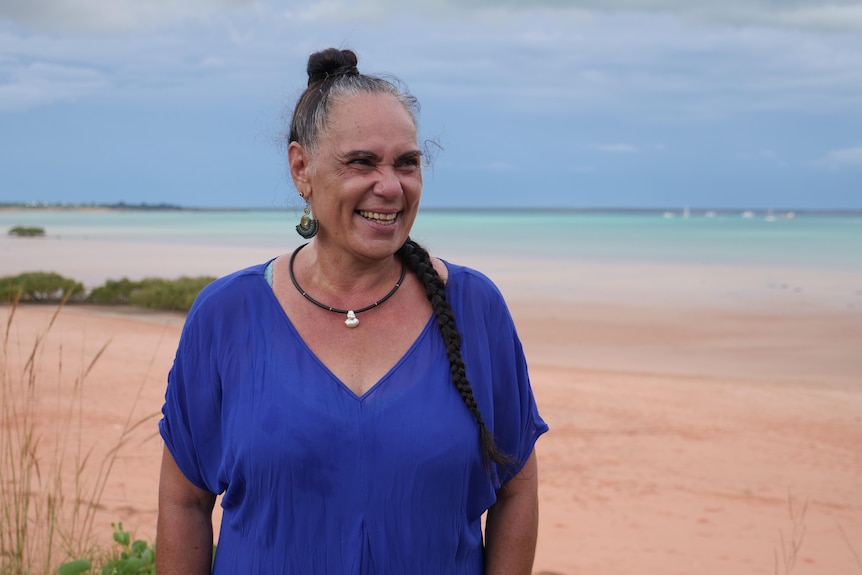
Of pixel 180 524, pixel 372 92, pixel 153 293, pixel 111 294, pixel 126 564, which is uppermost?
pixel 372 92

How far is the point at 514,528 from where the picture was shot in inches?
85.0

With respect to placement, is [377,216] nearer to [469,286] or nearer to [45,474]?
[469,286]

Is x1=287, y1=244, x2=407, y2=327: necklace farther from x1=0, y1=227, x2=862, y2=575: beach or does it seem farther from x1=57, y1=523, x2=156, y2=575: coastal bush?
x1=0, y1=227, x2=862, y2=575: beach

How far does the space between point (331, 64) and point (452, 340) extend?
70 cm

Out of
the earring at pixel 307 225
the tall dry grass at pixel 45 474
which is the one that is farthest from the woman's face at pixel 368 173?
the tall dry grass at pixel 45 474

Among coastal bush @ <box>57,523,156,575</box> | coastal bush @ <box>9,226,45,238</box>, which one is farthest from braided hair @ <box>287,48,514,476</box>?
coastal bush @ <box>9,226,45,238</box>

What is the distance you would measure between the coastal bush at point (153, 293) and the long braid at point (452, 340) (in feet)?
45.2

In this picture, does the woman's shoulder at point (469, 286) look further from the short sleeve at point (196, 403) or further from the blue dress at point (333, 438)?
the short sleeve at point (196, 403)

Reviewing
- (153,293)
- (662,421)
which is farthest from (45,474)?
(153,293)

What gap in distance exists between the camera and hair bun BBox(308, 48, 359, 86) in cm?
208

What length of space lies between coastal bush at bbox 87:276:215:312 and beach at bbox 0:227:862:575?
36 centimetres

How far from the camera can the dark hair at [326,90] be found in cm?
202

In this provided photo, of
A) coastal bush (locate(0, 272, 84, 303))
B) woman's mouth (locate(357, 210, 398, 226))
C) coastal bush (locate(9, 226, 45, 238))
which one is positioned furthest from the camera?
coastal bush (locate(9, 226, 45, 238))

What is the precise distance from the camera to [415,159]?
6.75ft
